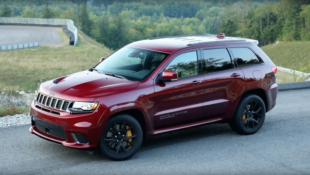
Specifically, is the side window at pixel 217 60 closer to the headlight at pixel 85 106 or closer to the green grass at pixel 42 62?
the headlight at pixel 85 106

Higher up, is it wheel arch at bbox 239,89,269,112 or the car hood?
the car hood

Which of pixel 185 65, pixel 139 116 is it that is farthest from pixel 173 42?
pixel 139 116

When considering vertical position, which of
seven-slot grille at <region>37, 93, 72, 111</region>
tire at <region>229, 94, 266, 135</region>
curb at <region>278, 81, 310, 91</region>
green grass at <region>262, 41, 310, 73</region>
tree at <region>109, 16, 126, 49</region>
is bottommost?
tree at <region>109, 16, 126, 49</region>

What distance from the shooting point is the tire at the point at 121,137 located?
7234mm

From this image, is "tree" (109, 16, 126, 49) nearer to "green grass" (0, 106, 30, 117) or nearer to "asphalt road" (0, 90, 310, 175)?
"green grass" (0, 106, 30, 117)

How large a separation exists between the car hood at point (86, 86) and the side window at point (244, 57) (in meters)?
2.24

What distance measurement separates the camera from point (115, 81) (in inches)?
300

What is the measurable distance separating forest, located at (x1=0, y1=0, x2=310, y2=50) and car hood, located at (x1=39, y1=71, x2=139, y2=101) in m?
128

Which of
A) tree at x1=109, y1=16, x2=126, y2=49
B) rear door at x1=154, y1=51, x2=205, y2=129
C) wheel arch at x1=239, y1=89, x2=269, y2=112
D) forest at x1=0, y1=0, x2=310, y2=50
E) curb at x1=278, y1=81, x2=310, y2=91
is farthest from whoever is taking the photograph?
forest at x1=0, y1=0, x2=310, y2=50

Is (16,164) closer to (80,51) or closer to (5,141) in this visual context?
(5,141)

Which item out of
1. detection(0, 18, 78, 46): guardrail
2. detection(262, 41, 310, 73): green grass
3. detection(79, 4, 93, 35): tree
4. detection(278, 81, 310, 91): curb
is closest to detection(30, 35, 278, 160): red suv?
detection(278, 81, 310, 91): curb

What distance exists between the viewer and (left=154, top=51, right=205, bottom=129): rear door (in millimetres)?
7758

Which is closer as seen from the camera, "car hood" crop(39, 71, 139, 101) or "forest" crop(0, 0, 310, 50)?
"car hood" crop(39, 71, 139, 101)

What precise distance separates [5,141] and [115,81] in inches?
90.6
